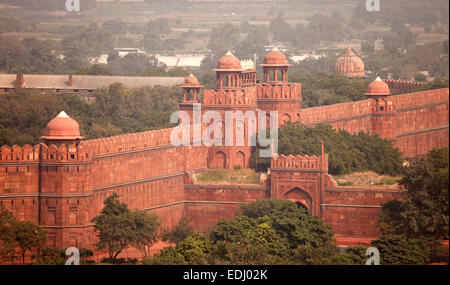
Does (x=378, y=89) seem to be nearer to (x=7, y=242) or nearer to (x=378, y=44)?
(x=7, y=242)

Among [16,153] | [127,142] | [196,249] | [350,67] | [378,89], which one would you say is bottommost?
[196,249]

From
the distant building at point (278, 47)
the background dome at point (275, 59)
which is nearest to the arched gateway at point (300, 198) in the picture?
the background dome at point (275, 59)

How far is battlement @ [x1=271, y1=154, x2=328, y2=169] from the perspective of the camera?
67.9 metres

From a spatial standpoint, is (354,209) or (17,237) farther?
(354,209)

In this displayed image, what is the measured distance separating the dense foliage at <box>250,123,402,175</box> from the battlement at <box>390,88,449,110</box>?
36.9 feet

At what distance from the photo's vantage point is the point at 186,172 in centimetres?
7125

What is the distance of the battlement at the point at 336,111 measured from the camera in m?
80.8

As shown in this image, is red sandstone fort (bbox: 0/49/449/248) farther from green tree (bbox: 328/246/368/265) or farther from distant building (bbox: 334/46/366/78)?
distant building (bbox: 334/46/366/78)

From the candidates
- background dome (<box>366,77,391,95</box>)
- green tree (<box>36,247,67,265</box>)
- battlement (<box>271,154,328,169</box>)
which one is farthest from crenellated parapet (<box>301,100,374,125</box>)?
green tree (<box>36,247,67,265</box>)

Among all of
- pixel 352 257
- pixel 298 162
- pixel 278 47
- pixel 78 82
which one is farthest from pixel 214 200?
pixel 278 47

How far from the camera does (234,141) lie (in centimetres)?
7412

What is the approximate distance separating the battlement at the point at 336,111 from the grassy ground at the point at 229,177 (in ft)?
28.8

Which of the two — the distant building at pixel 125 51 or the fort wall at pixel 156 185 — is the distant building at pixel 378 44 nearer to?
the distant building at pixel 125 51

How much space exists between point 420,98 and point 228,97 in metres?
22.8
